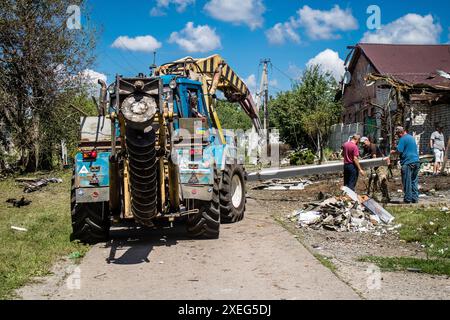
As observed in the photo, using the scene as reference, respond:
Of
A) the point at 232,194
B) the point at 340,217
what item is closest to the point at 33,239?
the point at 232,194

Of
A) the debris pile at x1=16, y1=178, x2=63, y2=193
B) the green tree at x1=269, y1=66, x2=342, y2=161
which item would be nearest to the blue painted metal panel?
the debris pile at x1=16, y1=178, x2=63, y2=193

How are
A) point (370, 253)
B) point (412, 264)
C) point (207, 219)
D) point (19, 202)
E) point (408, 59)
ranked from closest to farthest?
1. point (412, 264)
2. point (370, 253)
3. point (207, 219)
4. point (19, 202)
5. point (408, 59)

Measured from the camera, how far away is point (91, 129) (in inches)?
361

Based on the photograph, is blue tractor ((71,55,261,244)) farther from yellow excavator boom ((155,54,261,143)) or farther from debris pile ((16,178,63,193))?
debris pile ((16,178,63,193))

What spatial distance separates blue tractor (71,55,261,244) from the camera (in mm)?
7172

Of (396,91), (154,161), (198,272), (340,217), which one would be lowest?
(198,272)

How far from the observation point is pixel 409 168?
1213 centimetres

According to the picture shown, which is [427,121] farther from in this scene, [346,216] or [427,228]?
[427,228]

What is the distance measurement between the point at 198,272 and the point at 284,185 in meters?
11.5

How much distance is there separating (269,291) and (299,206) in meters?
7.41

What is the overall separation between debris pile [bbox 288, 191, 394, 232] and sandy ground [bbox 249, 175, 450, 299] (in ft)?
0.83

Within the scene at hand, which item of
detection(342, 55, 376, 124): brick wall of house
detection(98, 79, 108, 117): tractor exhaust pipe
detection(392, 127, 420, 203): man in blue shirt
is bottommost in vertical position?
detection(392, 127, 420, 203): man in blue shirt
